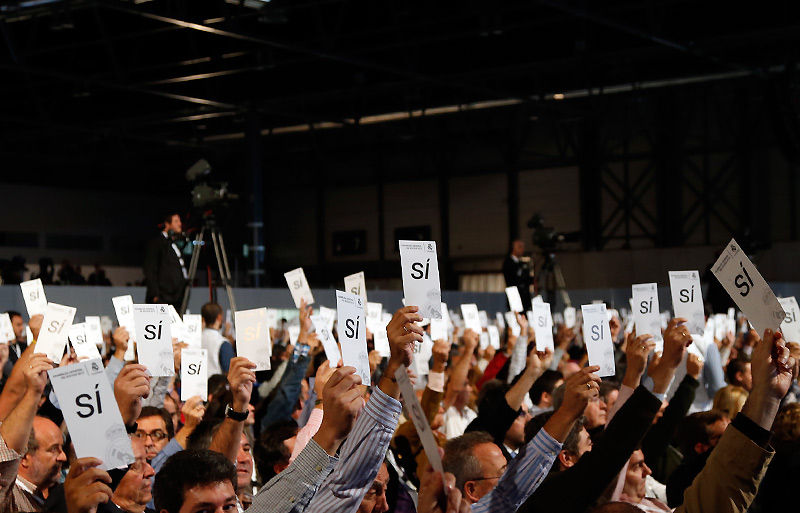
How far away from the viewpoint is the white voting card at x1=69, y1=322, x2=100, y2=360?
5266mm

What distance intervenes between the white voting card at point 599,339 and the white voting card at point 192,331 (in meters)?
2.38

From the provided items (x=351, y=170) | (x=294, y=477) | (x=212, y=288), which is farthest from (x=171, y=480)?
(x=351, y=170)

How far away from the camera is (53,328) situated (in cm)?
412

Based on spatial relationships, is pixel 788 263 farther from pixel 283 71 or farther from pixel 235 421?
pixel 235 421

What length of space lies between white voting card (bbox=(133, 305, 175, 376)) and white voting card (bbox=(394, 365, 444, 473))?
2.24 meters

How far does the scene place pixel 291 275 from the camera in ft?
19.8

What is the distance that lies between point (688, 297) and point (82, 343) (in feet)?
A: 9.55

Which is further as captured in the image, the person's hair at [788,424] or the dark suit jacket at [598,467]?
the person's hair at [788,424]

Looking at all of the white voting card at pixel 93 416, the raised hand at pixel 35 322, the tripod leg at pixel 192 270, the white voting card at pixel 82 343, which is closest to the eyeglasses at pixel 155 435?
the raised hand at pixel 35 322

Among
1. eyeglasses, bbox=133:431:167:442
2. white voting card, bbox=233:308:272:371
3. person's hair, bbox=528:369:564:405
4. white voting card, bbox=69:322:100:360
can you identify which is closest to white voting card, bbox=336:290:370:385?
white voting card, bbox=233:308:272:371

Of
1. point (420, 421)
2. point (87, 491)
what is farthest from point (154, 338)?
point (420, 421)

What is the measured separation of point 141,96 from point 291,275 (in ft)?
50.0

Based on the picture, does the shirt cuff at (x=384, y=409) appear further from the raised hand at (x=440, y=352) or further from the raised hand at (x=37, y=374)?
the raised hand at (x=440, y=352)

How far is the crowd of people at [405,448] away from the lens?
7.96 ft
